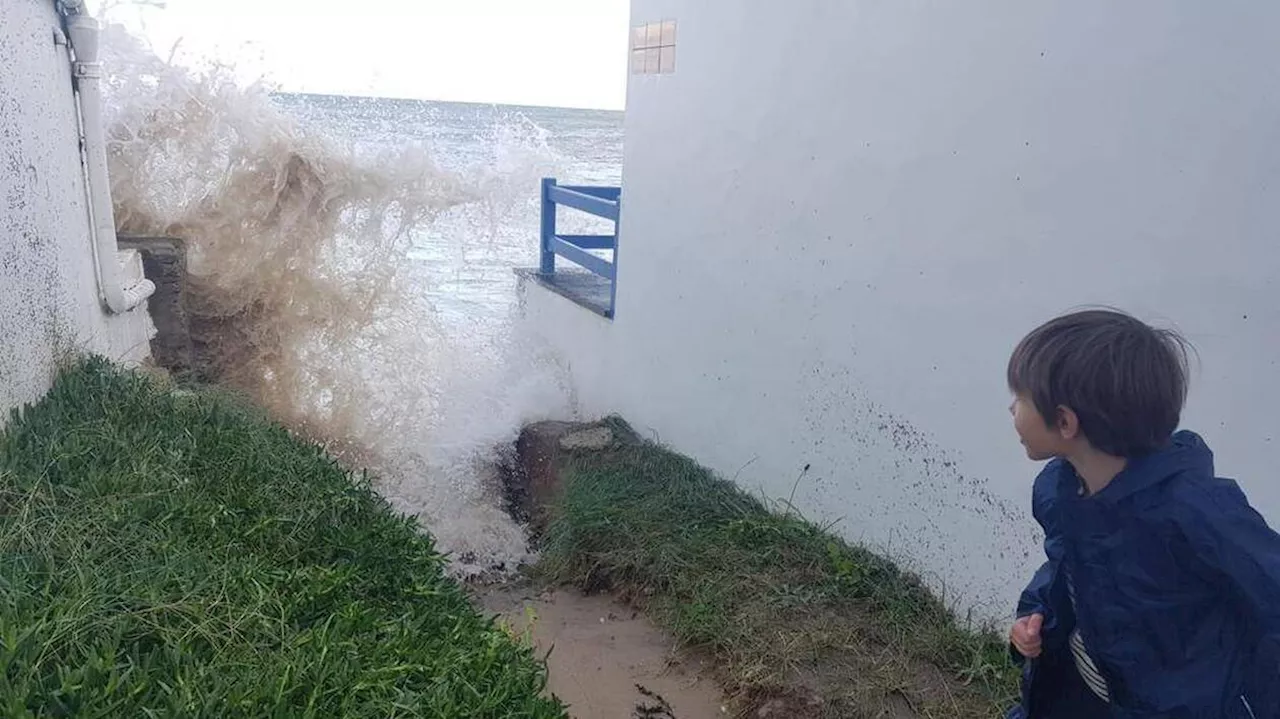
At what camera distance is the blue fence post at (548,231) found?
7265 mm

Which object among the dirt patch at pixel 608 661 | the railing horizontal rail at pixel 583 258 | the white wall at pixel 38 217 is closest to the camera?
the white wall at pixel 38 217

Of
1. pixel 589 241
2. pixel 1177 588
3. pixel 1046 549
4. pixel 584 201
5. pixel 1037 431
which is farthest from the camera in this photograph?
pixel 589 241

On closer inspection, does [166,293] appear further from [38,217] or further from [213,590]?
[213,590]

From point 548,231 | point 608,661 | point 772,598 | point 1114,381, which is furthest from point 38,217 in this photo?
point 548,231

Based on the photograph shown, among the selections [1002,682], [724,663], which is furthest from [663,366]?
[1002,682]

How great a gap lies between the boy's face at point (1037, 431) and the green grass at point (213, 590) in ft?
4.02

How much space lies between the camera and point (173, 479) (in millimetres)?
2971

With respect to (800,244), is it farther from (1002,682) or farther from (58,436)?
(58,436)

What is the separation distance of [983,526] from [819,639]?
2.44 ft

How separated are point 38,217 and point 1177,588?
3955mm

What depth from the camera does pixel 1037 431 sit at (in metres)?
1.68

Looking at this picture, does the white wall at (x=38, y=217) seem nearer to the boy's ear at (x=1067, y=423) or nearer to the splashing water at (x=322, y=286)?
the splashing water at (x=322, y=286)

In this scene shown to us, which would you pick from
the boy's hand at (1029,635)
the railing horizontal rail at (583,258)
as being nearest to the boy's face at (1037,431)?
the boy's hand at (1029,635)

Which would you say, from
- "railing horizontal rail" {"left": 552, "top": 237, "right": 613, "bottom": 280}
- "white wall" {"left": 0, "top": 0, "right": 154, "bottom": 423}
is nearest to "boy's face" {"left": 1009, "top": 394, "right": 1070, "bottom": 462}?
"white wall" {"left": 0, "top": 0, "right": 154, "bottom": 423}
